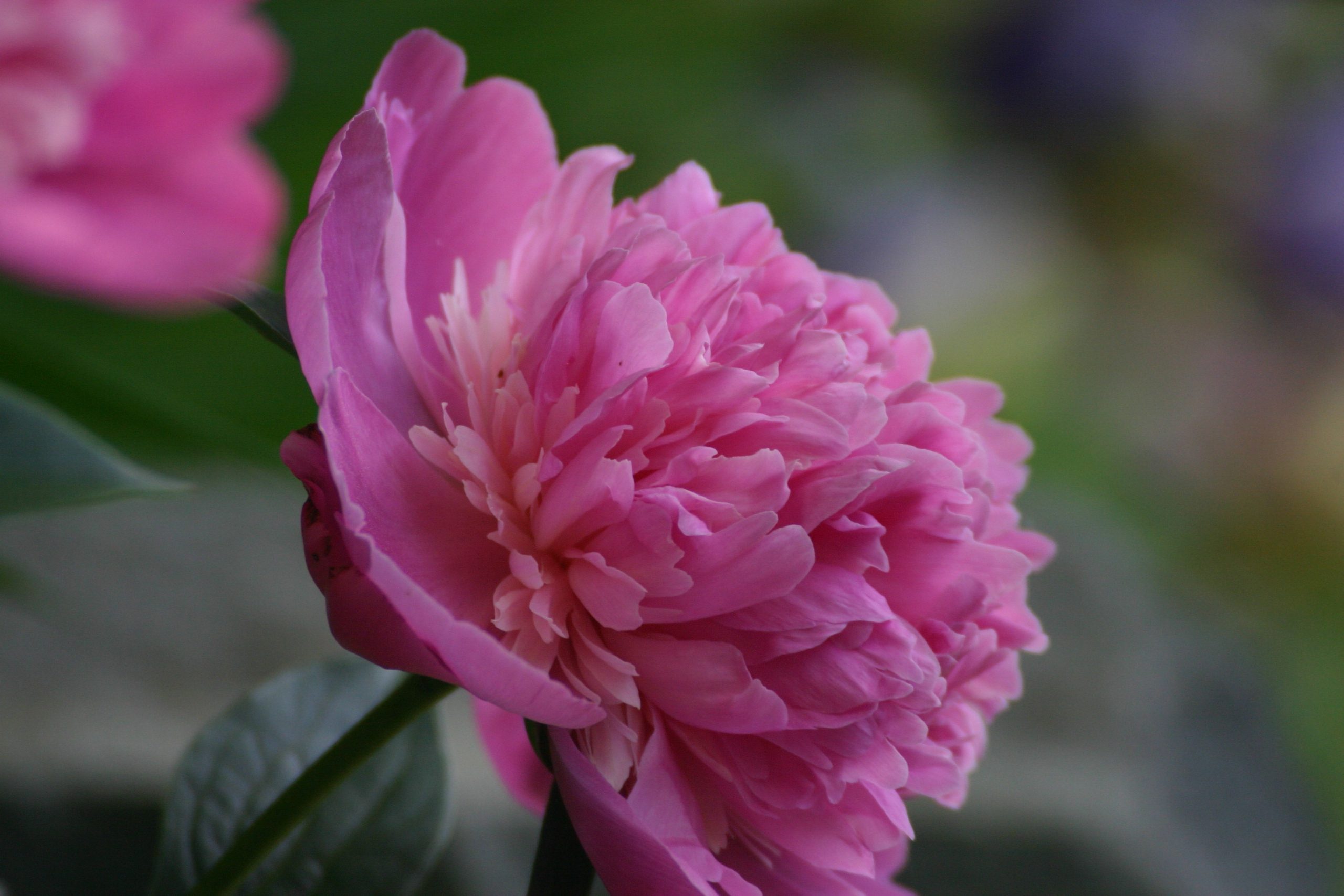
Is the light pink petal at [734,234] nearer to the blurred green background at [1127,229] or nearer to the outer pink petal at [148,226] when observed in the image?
the outer pink petal at [148,226]

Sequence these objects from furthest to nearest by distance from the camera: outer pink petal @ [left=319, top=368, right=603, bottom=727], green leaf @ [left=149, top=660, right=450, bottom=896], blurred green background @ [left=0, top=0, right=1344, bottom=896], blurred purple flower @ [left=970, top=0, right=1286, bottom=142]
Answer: blurred purple flower @ [left=970, top=0, right=1286, bottom=142], blurred green background @ [left=0, top=0, right=1344, bottom=896], green leaf @ [left=149, top=660, right=450, bottom=896], outer pink petal @ [left=319, top=368, right=603, bottom=727]

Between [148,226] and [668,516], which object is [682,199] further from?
[148,226]

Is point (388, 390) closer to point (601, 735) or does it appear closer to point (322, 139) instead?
point (601, 735)

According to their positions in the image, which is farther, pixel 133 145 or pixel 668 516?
pixel 133 145

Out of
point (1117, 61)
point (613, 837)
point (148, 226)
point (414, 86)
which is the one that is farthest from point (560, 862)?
point (1117, 61)

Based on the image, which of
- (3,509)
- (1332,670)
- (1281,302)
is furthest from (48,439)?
(1281,302)

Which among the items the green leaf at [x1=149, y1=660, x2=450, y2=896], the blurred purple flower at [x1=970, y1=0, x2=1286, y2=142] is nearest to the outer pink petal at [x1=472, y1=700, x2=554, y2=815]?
the green leaf at [x1=149, y1=660, x2=450, y2=896]

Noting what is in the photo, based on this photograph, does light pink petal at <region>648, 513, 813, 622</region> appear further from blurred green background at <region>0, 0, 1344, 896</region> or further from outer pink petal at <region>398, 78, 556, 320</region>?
blurred green background at <region>0, 0, 1344, 896</region>
